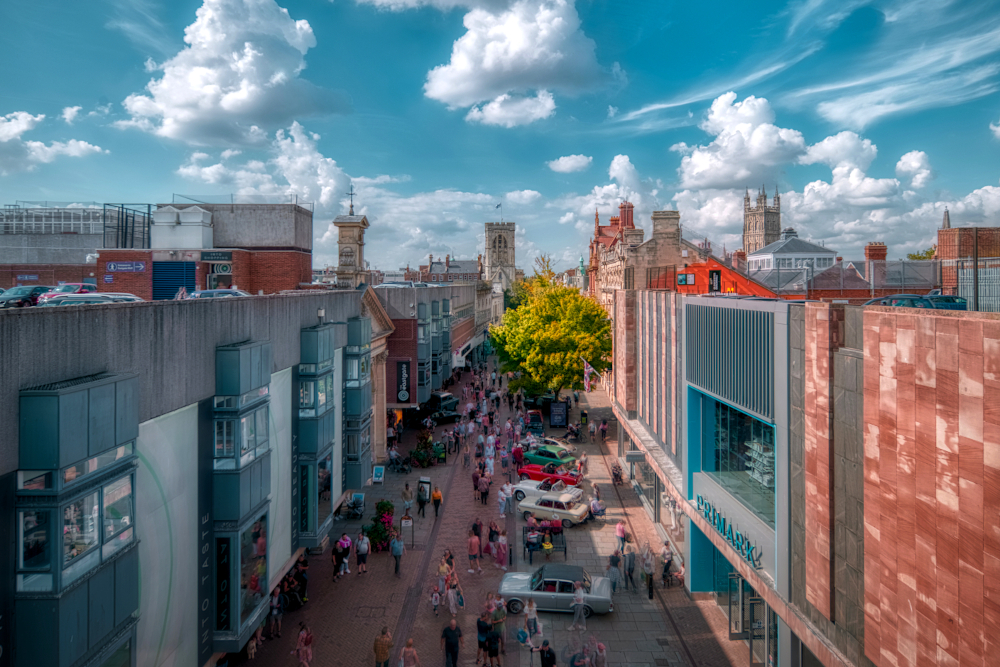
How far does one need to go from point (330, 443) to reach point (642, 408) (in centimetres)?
1397

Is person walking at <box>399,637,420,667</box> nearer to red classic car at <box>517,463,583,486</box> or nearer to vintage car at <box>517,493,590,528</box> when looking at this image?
vintage car at <box>517,493,590,528</box>

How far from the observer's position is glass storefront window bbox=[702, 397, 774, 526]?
13828mm

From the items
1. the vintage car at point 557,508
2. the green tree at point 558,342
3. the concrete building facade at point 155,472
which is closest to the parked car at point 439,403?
the green tree at point 558,342

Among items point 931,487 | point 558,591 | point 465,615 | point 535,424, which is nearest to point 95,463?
point 931,487

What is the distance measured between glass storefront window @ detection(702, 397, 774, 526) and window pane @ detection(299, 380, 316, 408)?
11.2m

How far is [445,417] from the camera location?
40312mm

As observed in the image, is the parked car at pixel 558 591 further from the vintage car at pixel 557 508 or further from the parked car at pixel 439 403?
the parked car at pixel 439 403

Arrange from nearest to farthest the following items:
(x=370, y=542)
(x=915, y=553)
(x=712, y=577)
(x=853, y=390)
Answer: (x=915, y=553), (x=853, y=390), (x=712, y=577), (x=370, y=542)

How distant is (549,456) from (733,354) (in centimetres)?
1722

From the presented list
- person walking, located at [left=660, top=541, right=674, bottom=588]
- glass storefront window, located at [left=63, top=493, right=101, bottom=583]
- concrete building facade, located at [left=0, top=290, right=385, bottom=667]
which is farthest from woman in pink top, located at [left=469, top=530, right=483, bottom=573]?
glass storefront window, located at [left=63, top=493, right=101, bottom=583]

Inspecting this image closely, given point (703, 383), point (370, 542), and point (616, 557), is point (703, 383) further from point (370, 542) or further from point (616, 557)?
point (370, 542)

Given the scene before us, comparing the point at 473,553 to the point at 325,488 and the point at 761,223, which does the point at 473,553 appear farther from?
the point at 761,223

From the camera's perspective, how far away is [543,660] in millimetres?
14500

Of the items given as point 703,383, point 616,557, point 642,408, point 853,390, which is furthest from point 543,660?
point 642,408
